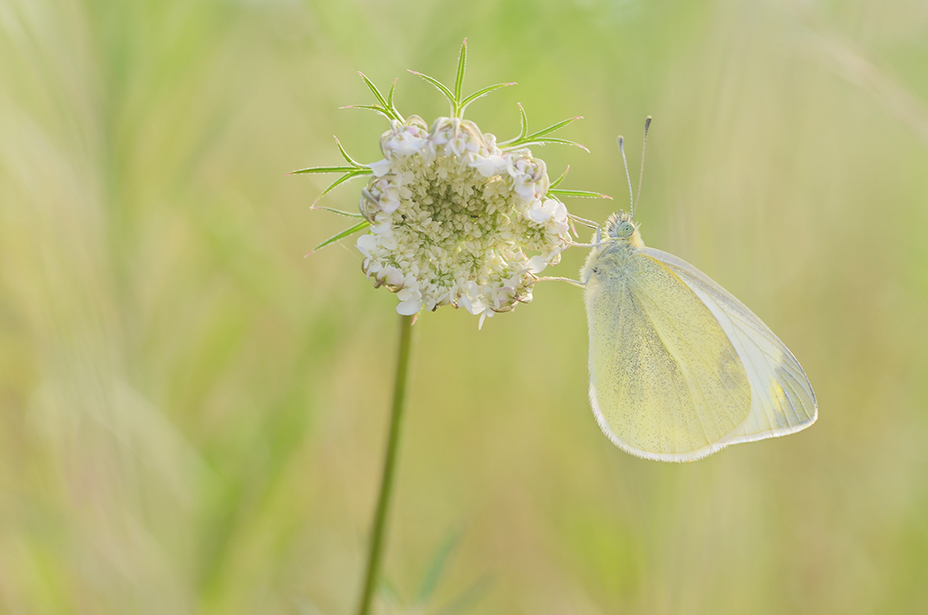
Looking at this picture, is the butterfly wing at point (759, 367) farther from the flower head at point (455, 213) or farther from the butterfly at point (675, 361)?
the flower head at point (455, 213)

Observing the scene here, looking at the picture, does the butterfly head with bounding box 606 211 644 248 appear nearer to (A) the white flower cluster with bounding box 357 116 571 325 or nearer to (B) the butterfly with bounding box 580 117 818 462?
(B) the butterfly with bounding box 580 117 818 462

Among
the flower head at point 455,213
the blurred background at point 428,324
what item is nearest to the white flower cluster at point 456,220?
the flower head at point 455,213

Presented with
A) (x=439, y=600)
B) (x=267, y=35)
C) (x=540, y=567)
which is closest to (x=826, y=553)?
(x=540, y=567)

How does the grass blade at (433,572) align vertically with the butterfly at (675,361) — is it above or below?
below

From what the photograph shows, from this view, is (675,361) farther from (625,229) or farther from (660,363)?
(625,229)

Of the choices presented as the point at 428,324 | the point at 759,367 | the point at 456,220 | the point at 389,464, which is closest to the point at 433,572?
the point at 389,464

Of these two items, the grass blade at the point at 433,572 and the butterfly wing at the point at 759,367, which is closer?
the grass blade at the point at 433,572

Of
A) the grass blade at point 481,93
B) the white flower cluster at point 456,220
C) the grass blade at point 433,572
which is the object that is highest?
the grass blade at point 481,93

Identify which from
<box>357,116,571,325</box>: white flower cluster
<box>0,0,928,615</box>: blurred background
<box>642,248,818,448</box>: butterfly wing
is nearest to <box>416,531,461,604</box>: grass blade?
<box>0,0,928,615</box>: blurred background

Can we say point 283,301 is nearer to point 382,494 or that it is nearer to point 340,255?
point 340,255

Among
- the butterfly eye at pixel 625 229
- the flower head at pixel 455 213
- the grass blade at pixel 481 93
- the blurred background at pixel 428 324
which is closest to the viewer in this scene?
the grass blade at pixel 481 93

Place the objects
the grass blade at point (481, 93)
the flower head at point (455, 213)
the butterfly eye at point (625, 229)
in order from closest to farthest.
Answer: the grass blade at point (481, 93), the flower head at point (455, 213), the butterfly eye at point (625, 229)
